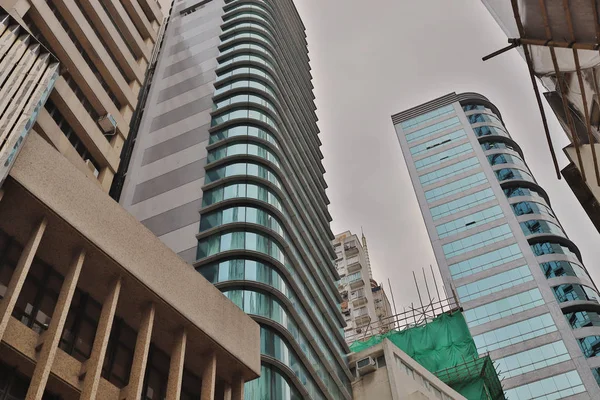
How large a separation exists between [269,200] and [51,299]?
567 inches

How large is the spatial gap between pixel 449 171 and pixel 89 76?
167 feet

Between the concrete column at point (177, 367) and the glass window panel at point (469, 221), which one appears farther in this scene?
the glass window panel at point (469, 221)

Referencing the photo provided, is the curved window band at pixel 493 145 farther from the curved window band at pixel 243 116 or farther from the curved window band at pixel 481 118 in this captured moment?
the curved window band at pixel 243 116

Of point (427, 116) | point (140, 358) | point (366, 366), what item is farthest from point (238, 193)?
point (427, 116)

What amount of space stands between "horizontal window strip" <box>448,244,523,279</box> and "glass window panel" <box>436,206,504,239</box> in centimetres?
401

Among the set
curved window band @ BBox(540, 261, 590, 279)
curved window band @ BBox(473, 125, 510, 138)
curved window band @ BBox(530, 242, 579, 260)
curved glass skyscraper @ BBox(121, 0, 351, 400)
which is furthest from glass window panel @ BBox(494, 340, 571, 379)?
curved window band @ BBox(473, 125, 510, 138)

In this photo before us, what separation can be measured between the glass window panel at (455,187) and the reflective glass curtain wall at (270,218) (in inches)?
1139

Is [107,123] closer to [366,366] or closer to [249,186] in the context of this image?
[249,186]

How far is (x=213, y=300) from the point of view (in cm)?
1520

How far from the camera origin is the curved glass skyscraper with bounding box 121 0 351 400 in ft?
73.6

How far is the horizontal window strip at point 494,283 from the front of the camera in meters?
54.6

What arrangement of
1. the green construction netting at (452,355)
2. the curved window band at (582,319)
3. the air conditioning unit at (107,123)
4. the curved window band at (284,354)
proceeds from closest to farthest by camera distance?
the curved window band at (284,354), the air conditioning unit at (107,123), the green construction netting at (452,355), the curved window band at (582,319)

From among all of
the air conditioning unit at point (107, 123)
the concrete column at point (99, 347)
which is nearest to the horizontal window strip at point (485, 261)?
the air conditioning unit at point (107, 123)

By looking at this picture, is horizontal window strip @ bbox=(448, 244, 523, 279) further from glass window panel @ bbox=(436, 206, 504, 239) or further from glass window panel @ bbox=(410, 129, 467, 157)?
glass window panel @ bbox=(410, 129, 467, 157)
